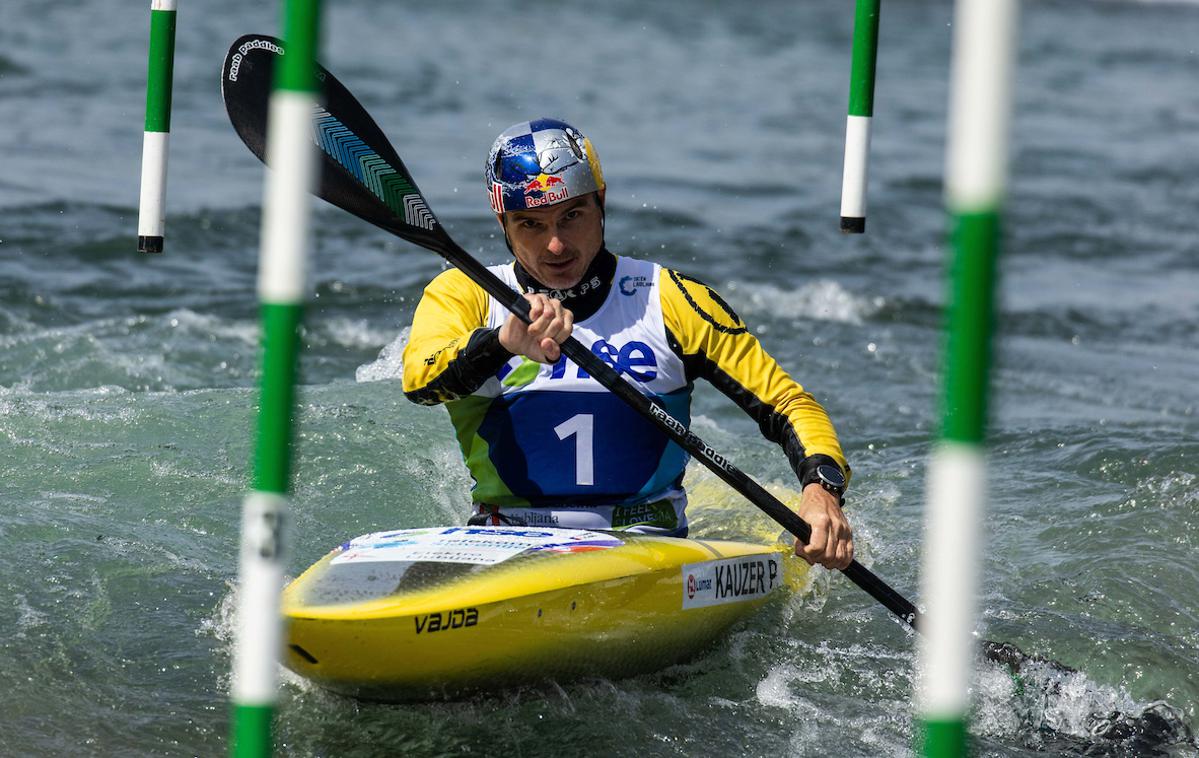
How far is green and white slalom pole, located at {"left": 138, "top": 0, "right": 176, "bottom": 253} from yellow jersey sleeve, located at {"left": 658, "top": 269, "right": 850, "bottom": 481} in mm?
1692

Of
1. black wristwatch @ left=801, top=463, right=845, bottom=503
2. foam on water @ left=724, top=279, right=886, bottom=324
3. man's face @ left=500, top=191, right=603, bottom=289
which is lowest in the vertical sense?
black wristwatch @ left=801, top=463, right=845, bottom=503

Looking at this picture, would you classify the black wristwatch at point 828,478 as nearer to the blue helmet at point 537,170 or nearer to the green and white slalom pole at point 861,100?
the blue helmet at point 537,170

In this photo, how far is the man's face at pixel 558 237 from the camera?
13.0ft

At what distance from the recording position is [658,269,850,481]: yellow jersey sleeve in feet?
13.5

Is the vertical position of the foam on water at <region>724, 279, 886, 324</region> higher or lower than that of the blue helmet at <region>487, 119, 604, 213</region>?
lower

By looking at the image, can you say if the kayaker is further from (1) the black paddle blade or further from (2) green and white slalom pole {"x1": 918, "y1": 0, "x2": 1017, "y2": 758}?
(2) green and white slalom pole {"x1": 918, "y1": 0, "x2": 1017, "y2": 758}

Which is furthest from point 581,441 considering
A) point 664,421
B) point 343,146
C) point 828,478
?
point 343,146

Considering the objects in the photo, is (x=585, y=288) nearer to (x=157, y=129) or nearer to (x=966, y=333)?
(x=157, y=129)

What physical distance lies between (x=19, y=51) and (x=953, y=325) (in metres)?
21.0

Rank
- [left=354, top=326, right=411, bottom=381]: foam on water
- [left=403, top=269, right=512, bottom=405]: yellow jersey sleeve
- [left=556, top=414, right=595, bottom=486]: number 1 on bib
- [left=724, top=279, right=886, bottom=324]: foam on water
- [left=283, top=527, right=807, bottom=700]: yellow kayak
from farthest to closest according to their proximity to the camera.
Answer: [left=724, top=279, right=886, bottom=324]: foam on water < [left=354, top=326, right=411, bottom=381]: foam on water < [left=556, top=414, right=595, bottom=486]: number 1 on bib < [left=403, top=269, right=512, bottom=405]: yellow jersey sleeve < [left=283, top=527, right=807, bottom=700]: yellow kayak

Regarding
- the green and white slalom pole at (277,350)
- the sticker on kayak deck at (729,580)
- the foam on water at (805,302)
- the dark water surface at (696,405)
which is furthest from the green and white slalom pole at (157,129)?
the foam on water at (805,302)

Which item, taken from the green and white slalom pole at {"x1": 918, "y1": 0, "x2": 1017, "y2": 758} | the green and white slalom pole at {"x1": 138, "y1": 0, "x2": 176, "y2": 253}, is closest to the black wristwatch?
the green and white slalom pole at {"x1": 918, "y1": 0, "x2": 1017, "y2": 758}

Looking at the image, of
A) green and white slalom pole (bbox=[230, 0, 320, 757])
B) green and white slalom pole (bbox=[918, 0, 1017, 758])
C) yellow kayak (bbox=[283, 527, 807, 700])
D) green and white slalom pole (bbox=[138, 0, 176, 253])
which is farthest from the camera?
green and white slalom pole (bbox=[138, 0, 176, 253])

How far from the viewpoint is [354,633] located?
3.29 metres
